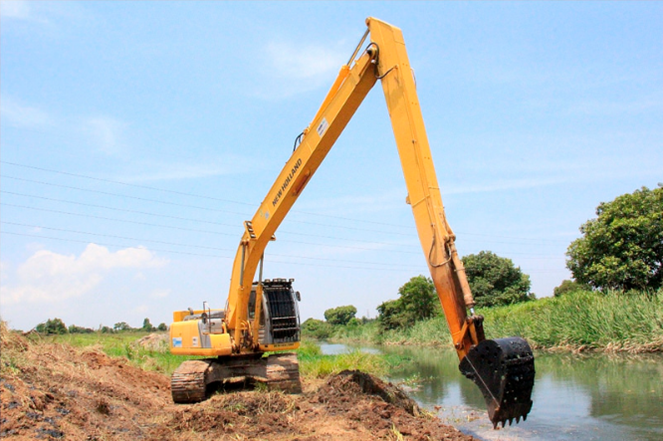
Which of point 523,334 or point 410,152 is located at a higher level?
point 410,152

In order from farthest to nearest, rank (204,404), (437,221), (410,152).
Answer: (204,404) → (410,152) → (437,221)

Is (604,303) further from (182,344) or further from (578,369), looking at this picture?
(182,344)

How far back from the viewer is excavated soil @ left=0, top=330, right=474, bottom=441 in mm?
7090

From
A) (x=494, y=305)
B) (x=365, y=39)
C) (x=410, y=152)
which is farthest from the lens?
(x=494, y=305)

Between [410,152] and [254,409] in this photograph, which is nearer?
[410,152]

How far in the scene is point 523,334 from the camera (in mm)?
24250

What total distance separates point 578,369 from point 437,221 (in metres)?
10.7

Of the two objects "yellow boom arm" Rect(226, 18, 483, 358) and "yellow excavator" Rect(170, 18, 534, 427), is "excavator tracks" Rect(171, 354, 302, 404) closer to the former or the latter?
"yellow excavator" Rect(170, 18, 534, 427)

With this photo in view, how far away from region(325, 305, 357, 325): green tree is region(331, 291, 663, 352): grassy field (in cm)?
4658

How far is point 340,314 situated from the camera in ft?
247

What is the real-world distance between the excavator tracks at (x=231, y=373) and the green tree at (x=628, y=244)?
17.6 metres

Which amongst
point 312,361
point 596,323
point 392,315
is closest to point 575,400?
point 312,361

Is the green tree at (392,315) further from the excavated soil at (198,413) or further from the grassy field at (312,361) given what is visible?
the excavated soil at (198,413)

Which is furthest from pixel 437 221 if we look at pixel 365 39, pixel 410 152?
pixel 365 39
